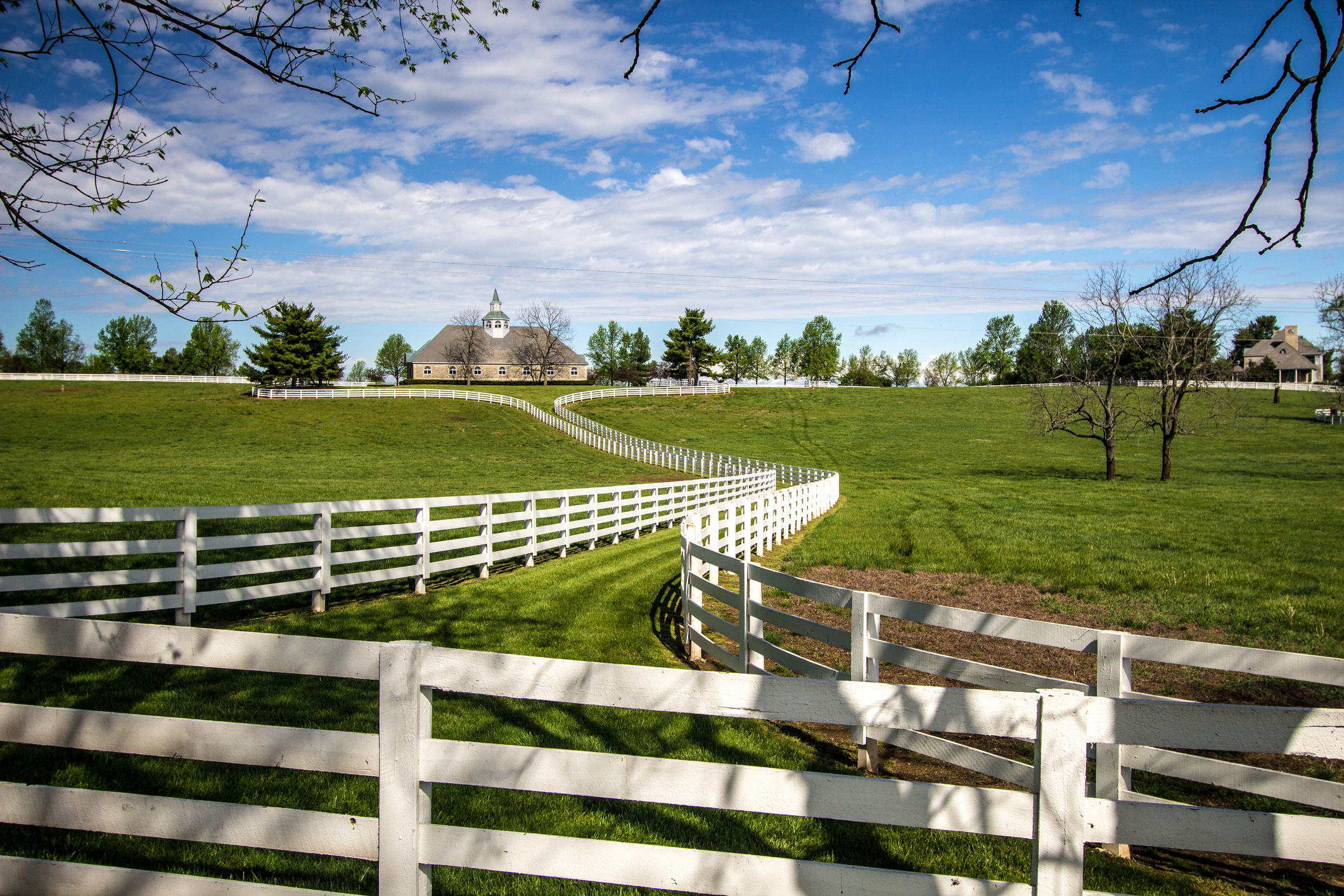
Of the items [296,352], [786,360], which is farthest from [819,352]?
[296,352]

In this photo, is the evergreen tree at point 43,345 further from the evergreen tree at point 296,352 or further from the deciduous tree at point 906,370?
the deciduous tree at point 906,370

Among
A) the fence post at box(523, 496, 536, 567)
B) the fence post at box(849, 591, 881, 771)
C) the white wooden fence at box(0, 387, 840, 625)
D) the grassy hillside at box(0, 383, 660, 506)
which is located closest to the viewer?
the fence post at box(849, 591, 881, 771)

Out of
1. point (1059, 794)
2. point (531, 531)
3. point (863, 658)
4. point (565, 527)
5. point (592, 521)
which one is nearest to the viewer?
point (1059, 794)

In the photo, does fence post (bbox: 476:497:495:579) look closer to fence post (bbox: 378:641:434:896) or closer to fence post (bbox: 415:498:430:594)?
fence post (bbox: 415:498:430:594)

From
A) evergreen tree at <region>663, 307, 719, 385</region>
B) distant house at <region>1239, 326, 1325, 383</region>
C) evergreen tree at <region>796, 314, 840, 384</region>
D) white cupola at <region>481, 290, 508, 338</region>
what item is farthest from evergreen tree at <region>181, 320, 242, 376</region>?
distant house at <region>1239, 326, 1325, 383</region>

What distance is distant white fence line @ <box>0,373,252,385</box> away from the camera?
77.9 meters

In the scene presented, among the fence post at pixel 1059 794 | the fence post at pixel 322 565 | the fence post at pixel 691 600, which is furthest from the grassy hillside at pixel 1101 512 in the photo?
the fence post at pixel 1059 794

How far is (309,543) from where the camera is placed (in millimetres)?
13305

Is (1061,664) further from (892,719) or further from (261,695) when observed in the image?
(261,695)

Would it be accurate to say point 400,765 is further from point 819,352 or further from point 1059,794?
point 819,352

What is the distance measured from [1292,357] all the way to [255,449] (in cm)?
12615

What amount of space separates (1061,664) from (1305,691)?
84.6 inches

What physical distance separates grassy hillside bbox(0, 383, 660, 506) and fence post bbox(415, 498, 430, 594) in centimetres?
933

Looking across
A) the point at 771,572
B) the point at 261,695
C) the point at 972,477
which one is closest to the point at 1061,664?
the point at 771,572
